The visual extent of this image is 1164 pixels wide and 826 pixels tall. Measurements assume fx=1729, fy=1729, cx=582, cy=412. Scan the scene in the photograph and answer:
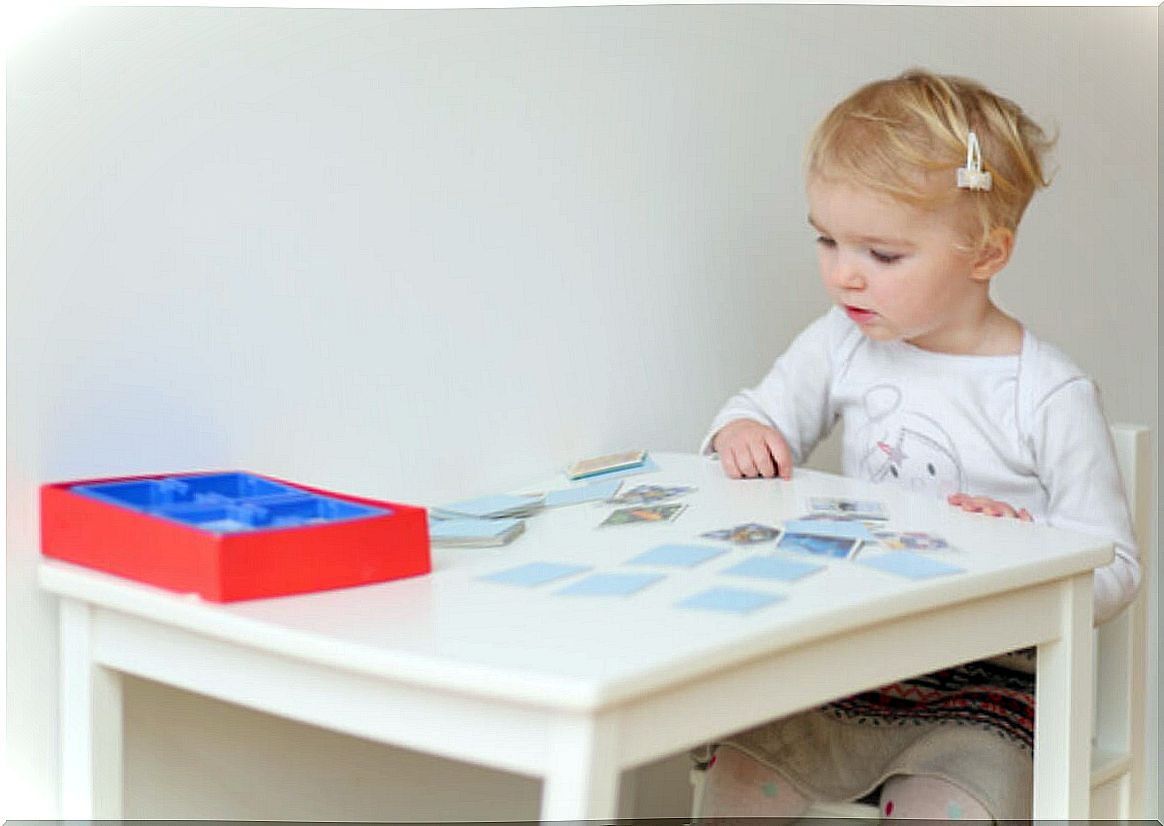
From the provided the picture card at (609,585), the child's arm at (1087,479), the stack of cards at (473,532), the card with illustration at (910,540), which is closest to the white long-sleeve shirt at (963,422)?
the child's arm at (1087,479)

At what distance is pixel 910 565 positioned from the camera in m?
1.09

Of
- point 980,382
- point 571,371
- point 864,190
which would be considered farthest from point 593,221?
point 980,382

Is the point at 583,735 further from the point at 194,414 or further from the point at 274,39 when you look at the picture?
the point at 274,39

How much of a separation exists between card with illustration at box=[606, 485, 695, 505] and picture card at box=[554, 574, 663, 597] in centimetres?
27

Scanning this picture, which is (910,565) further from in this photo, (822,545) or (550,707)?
(550,707)

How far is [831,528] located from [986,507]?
0.17 metres

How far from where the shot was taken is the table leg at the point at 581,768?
0.83 metres

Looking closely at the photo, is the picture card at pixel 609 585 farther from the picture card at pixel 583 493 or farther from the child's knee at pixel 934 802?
the child's knee at pixel 934 802

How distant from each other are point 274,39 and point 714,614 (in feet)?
1.94

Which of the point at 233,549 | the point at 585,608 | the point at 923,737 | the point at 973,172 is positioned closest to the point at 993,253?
the point at 973,172

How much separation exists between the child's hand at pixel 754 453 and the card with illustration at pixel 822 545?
0.27m

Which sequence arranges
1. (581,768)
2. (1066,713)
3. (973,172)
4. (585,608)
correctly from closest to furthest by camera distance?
(581,768) < (585,608) < (1066,713) < (973,172)

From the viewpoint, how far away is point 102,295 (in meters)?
1.19

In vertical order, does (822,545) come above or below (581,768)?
above
